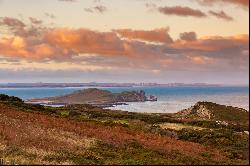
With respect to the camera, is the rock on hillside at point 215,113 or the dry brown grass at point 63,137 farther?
the rock on hillside at point 215,113

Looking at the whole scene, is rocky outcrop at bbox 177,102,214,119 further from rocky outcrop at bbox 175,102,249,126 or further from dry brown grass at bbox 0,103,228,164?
dry brown grass at bbox 0,103,228,164

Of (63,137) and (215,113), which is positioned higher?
(215,113)

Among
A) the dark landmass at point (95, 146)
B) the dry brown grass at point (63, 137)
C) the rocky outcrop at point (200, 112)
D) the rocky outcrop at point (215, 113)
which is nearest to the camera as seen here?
the dark landmass at point (95, 146)

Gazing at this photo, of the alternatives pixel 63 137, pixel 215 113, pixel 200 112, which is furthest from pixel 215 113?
pixel 63 137

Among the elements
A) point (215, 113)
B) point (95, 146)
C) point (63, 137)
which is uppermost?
point (215, 113)

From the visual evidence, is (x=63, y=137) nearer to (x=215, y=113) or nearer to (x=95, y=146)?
(x=95, y=146)

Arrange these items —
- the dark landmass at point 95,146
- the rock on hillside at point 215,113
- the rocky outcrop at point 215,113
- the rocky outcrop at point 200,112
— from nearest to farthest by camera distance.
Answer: the dark landmass at point 95,146 → the rocky outcrop at point 215,113 → the rock on hillside at point 215,113 → the rocky outcrop at point 200,112

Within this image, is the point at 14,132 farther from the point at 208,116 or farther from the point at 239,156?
the point at 208,116

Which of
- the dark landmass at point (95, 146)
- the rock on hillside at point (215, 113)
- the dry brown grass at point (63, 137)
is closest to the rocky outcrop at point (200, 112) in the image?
the rock on hillside at point (215, 113)

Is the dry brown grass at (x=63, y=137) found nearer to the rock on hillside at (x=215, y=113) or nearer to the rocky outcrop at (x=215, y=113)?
the rocky outcrop at (x=215, y=113)

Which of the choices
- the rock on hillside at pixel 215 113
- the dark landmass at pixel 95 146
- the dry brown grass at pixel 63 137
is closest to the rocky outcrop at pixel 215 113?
the rock on hillside at pixel 215 113

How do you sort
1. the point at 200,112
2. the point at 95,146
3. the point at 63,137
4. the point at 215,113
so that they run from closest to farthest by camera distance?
1. the point at 95,146
2. the point at 63,137
3. the point at 215,113
4. the point at 200,112
